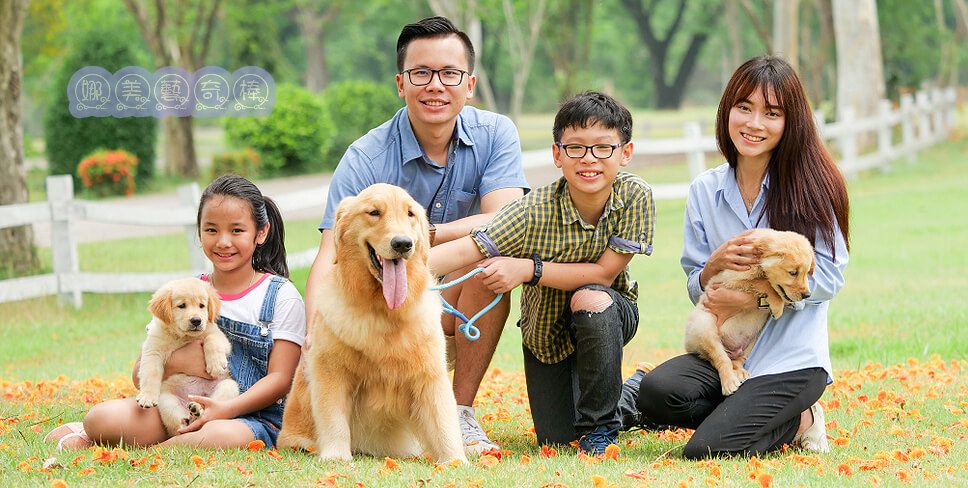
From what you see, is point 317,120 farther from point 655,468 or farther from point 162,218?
point 655,468

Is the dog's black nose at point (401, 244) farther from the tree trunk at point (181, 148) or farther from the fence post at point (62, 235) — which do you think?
the tree trunk at point (181, 148)

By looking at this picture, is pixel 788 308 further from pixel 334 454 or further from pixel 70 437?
pixel 70 437

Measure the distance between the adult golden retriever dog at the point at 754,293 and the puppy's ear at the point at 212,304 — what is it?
2.23 metres

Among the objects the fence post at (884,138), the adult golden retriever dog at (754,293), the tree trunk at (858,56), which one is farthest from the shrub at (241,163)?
the adult golden retriever dog at (754,293)

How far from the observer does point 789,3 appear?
2564 cm

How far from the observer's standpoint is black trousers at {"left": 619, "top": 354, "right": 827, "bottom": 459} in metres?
4.68

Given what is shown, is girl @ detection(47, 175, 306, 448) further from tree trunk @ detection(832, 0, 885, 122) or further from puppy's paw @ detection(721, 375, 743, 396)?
tree trunk @ detection(832, 0, 885, 122)

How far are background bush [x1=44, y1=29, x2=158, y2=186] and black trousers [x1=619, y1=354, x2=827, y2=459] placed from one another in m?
19.9

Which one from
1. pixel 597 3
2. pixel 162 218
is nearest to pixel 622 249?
pixel 162 218

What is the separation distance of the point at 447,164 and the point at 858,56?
20.1m

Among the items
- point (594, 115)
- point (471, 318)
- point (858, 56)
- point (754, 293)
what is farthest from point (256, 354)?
point (858, 56)

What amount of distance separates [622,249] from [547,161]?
35.0 feet

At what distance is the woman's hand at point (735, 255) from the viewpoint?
15.3ft

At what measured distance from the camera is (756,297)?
474 cm
